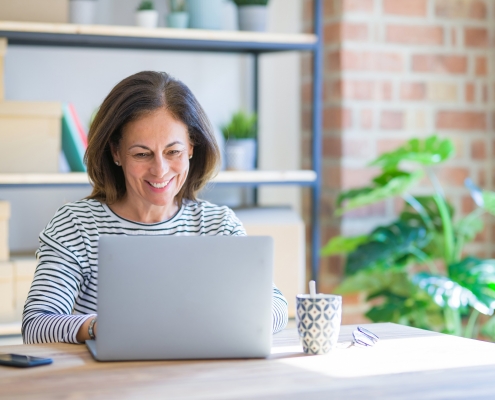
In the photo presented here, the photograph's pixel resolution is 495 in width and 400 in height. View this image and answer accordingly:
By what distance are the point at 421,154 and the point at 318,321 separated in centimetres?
135

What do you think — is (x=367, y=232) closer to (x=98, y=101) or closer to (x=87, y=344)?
(x=98, y=101)

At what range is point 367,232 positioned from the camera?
10.1ft

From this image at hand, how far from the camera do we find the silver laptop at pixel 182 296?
1.30 m

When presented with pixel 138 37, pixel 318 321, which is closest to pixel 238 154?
pixel 138 37

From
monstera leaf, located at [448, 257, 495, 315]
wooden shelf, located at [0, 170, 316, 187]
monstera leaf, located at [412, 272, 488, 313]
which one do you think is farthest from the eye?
monstera leaf, located at [448, 257, 495, 315]

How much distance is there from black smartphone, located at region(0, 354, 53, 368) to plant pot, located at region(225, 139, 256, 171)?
5.14 ft

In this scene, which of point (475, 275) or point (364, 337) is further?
point (475, 275)

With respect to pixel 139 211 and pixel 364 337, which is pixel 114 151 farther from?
pixel 364 337

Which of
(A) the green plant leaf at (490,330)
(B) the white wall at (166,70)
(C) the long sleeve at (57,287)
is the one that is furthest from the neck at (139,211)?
(A) the green plant leaf at (490,330)

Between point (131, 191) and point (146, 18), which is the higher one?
point (146, 18)

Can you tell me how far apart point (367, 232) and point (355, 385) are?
189 centimetres

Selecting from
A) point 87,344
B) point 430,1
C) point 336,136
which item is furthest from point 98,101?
point 87,344

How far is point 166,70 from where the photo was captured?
307 centimetres

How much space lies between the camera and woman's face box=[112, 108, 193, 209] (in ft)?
5.86
